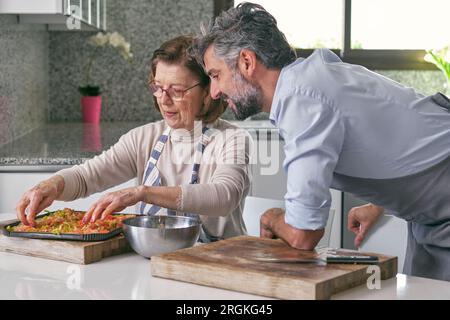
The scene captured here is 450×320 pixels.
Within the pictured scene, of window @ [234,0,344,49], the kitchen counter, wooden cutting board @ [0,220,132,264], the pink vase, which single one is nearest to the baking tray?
wooden cutting board @ [0,220,132,264]

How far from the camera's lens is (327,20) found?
4078 millimetres

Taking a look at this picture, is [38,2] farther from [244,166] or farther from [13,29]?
[244,166]

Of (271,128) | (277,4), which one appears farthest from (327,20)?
(271,128)

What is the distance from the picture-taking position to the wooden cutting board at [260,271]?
139 centimetres

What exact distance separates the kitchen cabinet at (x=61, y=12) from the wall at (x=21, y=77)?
0.32ft

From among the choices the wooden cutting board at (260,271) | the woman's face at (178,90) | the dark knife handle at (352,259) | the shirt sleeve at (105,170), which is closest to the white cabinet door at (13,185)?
the shirt sleeve at (105,170)

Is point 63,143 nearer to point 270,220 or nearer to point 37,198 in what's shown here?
point 37,198

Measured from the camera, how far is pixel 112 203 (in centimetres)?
182

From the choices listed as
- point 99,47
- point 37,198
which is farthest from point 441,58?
point 37,198

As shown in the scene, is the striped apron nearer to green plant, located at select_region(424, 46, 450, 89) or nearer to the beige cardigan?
the beige cardigan

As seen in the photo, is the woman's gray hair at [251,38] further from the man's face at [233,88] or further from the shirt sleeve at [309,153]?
the shirt sleeve at [309,153]

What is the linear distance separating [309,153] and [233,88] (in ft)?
1.11

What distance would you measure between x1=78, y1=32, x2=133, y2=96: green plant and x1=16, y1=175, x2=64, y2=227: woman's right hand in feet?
6.12
